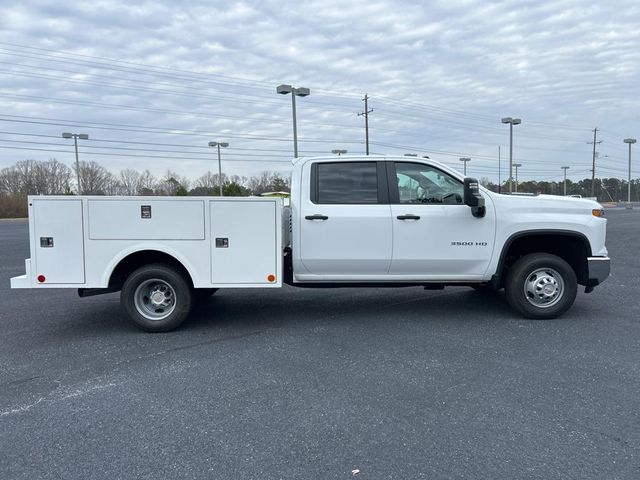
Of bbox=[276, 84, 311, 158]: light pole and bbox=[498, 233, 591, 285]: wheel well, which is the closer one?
bbox=[498, 233, 591, 285]: wheel well

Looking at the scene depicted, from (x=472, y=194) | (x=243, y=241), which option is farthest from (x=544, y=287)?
(x=243, y=241)

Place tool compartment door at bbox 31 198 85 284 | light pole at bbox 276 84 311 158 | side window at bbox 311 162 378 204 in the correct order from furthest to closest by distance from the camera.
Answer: light pole at bbox 276 84 311 158, side window at bbox 311 162 378 204, tool compartment door at bbox 31 198 85 284

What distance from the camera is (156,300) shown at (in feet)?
20.1

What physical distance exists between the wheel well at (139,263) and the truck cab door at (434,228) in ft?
8.64

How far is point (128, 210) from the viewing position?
19.1 feet

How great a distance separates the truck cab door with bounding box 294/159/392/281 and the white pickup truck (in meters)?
0.01

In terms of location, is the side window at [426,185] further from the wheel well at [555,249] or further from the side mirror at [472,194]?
the wheel well at [555,249]

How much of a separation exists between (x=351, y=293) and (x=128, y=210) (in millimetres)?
3967

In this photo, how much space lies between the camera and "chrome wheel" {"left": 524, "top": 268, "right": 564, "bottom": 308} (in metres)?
6.42

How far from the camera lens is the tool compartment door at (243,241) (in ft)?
19.5

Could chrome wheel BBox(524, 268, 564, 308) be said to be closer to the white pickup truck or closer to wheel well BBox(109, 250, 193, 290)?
the white pickup truck

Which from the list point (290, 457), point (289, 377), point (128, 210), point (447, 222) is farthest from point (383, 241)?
point (290, 457)

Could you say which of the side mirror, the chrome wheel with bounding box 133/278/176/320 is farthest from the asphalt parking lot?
the side mirror

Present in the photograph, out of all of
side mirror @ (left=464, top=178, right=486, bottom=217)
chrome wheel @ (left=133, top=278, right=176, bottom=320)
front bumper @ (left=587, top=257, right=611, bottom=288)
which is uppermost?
side mirror @ (left=464, top=178, right=486, bottom=217)
